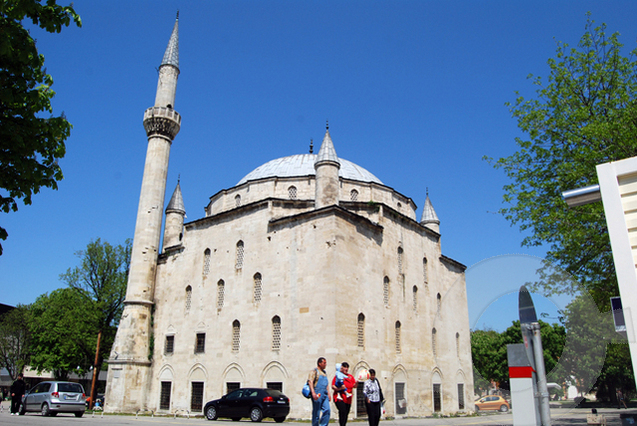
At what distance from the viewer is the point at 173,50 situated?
3128cm

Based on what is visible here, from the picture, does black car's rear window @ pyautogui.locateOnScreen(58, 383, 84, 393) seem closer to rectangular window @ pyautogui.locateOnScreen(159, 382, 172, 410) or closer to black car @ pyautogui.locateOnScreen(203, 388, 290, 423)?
black car @ pyautogui.locateOnScreen(203, 388, 290, 423)

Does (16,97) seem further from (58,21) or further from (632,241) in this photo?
(632,241)

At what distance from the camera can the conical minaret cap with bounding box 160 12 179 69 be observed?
30608 mm

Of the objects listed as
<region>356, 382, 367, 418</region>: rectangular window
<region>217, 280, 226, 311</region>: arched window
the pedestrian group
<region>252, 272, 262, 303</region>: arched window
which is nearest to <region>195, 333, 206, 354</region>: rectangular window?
<region>217, 280, 226, 311</region>: arched window

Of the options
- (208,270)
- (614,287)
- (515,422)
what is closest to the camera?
(515,422)

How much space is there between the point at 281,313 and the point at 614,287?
13.0 m

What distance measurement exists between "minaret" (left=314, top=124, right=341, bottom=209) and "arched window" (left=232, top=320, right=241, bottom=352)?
282 inches

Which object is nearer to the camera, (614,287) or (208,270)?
(614,287)

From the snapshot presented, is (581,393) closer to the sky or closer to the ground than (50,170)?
closer to the ground

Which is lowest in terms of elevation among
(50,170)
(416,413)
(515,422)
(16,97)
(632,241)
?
(416,413)

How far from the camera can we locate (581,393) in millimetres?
4977

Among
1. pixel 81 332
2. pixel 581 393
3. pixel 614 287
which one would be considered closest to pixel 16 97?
pixel 581 393

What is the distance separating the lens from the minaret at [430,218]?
31.0 metres

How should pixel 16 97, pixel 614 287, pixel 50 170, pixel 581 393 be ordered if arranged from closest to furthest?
1. pixel 581 393
2. pixel 16 97
3. pixel 50 170
4. pixel 614 287
